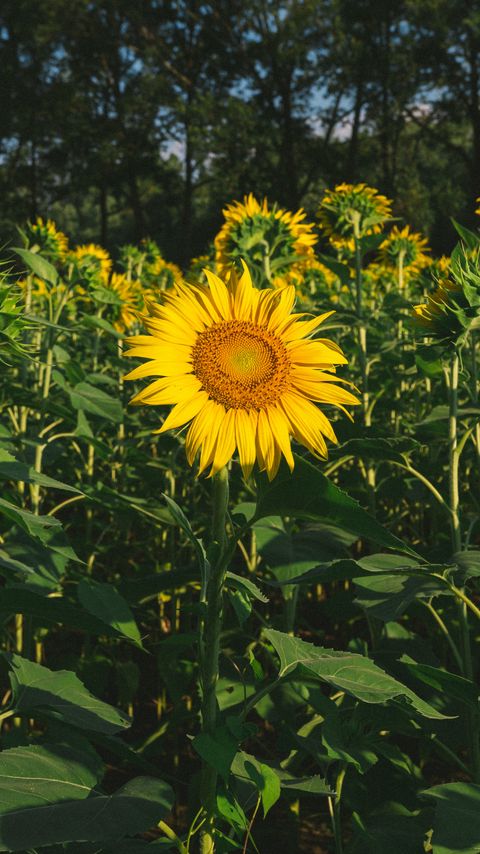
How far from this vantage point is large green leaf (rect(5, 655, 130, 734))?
1090 mm

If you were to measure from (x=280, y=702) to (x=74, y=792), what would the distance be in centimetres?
60

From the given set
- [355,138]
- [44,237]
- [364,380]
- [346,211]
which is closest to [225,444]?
[364,380]

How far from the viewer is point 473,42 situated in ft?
57.9

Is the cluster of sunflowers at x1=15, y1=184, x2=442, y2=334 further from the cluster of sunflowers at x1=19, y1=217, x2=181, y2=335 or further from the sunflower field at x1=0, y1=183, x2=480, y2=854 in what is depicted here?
the sunflower field at x1=0, y1=183, x2=480, y2=854

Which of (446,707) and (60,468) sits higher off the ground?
(60,468)

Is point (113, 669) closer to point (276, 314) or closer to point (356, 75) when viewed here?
point (276, 314)

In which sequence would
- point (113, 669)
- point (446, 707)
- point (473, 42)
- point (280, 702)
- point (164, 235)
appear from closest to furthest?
point (446, 707) → point (280, 702) → point (113, 669) → point (473, 42) → point (164, 235)

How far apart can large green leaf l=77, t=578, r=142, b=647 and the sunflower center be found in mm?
360

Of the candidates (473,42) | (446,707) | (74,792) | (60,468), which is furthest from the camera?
(473,42)

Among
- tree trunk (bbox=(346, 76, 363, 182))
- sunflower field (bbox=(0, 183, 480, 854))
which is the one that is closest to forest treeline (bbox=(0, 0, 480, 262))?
tree trunk (bbox=(346, 76, 363, 182))

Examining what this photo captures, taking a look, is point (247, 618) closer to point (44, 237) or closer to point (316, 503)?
point (316, 503)

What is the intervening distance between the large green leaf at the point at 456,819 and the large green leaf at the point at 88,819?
13.6 inches

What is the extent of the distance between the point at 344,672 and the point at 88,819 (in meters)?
0.35

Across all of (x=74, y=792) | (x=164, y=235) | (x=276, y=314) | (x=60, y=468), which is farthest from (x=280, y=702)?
(x=164, y=235)
